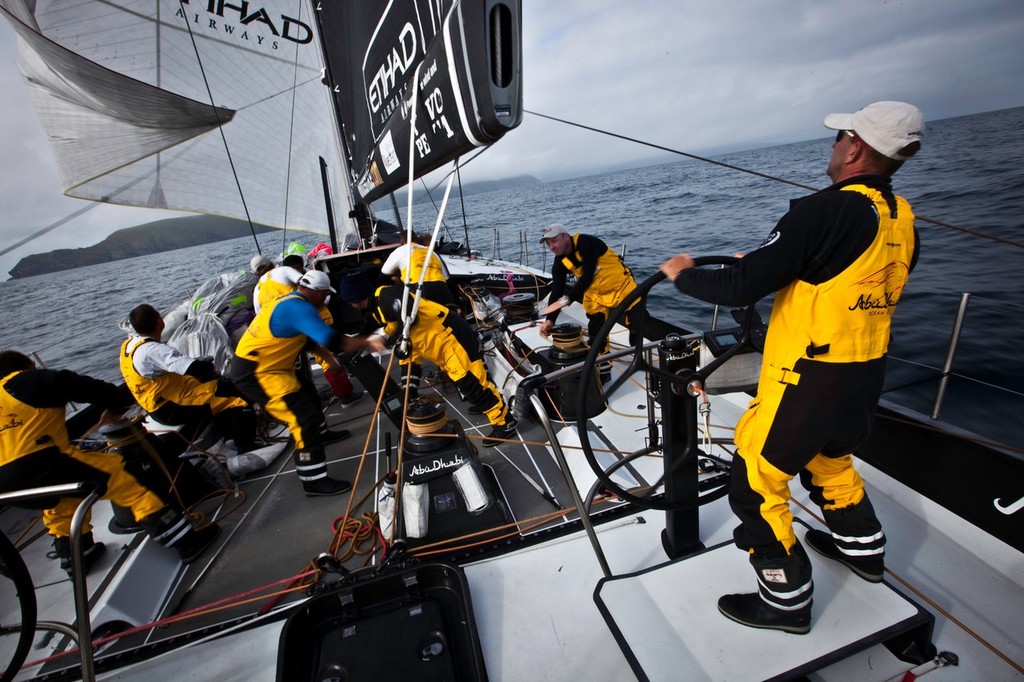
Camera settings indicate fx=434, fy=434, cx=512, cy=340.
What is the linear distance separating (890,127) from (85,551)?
162 inches

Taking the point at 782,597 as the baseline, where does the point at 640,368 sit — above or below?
above

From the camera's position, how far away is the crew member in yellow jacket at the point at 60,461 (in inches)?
88.4

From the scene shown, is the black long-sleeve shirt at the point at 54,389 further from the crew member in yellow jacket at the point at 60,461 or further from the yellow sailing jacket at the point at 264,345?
the yellow sailing jacket at the point at 264,345

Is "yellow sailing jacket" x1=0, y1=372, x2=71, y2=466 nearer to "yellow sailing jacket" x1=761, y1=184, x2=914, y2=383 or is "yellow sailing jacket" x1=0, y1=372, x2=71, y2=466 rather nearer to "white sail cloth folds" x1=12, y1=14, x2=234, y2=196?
"yellow sailing jacket" x1=761, y1=184, x2=914, y2=383

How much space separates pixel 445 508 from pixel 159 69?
770 centimetres

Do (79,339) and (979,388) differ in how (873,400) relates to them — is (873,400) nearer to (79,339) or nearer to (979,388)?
(979,388)

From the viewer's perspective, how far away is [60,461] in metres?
2.36

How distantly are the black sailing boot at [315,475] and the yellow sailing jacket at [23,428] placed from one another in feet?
3.95

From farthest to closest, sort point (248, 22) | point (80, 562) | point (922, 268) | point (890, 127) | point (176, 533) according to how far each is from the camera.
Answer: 1. point (922, 268)
2. point (248, 22)
3. point (176, 533)
4. point (80, 562)
5. point (890, 127)

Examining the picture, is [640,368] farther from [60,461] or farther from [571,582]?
[60,461]

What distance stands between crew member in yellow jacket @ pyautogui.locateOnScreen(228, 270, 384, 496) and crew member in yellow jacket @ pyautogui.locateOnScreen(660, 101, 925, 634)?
232cm

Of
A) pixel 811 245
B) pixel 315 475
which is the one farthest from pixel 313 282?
pixel 811 245

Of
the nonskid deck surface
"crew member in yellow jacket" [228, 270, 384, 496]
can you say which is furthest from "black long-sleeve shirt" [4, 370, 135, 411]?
the nonskid deck surface

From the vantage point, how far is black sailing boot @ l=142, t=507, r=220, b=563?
8.01ft
